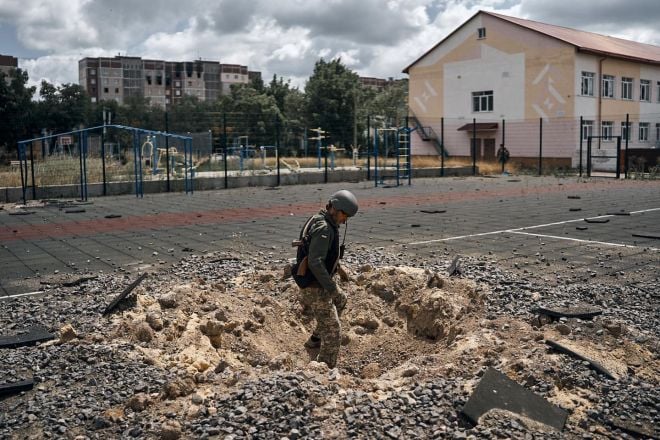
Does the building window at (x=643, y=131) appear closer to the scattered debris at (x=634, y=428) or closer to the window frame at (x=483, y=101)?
the window frame at (x=483, y=101)

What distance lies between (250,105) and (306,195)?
107 ft

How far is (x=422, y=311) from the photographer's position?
633cm

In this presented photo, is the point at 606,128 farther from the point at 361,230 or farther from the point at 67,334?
the point at 67,334

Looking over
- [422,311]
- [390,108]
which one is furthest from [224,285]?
[390,108]

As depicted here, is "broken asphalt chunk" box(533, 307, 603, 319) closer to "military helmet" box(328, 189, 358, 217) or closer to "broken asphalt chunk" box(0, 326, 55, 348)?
"military helmet" box(328, 189, 358, 217)

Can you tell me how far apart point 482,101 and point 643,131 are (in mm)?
10740

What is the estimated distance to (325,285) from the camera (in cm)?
529

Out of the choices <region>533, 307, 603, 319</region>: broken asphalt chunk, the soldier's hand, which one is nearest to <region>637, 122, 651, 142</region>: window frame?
<region>533, 307, 603, 319</region>: broken asphalt chunk

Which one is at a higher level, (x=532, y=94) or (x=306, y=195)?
(x=532, y=94)

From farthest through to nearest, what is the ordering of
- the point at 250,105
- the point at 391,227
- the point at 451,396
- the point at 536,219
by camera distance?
1. the point at 250,105
2. the point at 536,219
3. the point at 391,227
4. the point at 451,396

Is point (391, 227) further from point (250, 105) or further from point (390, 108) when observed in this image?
point (390, 108)

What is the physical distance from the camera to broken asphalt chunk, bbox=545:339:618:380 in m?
4.30

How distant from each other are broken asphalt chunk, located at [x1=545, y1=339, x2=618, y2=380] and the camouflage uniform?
1740mm

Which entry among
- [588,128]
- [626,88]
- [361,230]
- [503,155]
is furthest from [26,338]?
[626,88]
